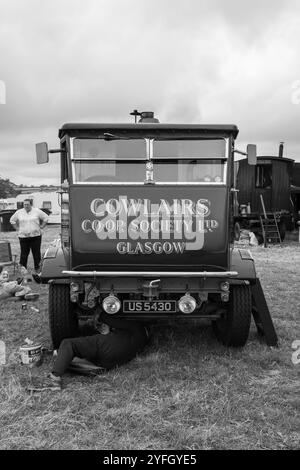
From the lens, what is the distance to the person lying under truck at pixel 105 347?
4.33 m

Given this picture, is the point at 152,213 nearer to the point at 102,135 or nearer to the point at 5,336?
the point at 102,135

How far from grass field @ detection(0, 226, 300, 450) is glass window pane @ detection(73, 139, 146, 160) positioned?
2.15 metres

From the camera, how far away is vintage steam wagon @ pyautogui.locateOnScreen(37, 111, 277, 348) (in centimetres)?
470

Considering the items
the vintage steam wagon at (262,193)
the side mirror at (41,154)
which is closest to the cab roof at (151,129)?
the side mirror at (41,154)

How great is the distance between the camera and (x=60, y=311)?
199 inches

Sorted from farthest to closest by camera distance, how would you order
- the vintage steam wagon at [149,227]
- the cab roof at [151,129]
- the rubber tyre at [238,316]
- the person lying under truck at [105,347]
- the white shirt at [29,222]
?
the white shirt at [29,222]
the rubber tyre at [238,316]
the cab roof at [151,129]
the vintage steam wagon at [149,227]
the person lying under truck at [105,347]

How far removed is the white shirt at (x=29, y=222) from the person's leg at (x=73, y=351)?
20.2ft

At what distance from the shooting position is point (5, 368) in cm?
468

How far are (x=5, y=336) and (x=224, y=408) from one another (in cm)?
313

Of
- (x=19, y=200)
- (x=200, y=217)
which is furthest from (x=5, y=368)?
(x=19, y=200)

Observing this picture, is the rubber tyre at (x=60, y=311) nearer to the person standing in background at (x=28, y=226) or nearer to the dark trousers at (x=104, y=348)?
the dark trousers at (x=104, y=348)

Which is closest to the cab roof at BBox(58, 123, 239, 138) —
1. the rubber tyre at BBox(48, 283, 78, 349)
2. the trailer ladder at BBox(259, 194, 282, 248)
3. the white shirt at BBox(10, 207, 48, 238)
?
the rubber tyre at BBox(48, 283, 78, 349)

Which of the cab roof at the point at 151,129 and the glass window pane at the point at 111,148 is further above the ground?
the cab roof at the point at 151,129

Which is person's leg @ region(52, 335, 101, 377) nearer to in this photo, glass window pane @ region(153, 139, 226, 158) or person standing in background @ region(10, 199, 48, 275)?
glass window pane @ region(153, 139, 226, 158)
